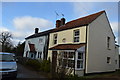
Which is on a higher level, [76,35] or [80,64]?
[76,35]

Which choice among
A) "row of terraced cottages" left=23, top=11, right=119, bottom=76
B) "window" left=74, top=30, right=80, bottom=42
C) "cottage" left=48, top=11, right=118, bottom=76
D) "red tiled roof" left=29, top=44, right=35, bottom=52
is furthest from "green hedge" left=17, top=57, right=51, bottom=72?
"red tiled roof" left=29, top=44, right=35, bottom=52

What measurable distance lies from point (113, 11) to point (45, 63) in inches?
413

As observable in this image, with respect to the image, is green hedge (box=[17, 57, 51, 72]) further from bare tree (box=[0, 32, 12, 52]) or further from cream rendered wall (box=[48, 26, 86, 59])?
bare tree (box=[0, 32, 12, 52])

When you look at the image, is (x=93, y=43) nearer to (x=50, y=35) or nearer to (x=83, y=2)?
(x=83, y=2)

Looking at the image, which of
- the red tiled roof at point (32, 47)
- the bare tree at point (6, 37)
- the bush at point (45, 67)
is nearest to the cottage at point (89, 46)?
the bush at point (45, 67)

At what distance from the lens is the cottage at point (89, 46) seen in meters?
13.4

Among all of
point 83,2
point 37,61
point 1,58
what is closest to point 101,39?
point 83,2

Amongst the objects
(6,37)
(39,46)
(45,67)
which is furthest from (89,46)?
(6,37)

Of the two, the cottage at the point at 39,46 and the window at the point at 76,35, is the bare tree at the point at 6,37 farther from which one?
the window at the point at 76,35

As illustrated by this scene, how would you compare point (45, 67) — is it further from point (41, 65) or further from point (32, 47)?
point (32, 47)

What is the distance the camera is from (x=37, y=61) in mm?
16469

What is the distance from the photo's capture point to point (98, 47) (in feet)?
50.1

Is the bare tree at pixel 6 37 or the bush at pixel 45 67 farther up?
the bare tree at pixel 6 37

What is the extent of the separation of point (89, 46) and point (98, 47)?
1922 mm
